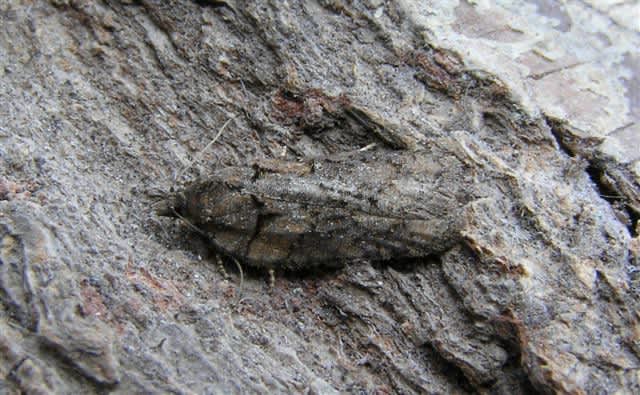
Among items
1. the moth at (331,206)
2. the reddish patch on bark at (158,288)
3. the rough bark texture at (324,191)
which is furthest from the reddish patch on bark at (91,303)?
the moth at (331,206)

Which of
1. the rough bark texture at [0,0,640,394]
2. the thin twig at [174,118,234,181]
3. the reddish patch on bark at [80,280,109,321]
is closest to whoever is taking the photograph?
the reddish patch on bark at [80,280,109,321]

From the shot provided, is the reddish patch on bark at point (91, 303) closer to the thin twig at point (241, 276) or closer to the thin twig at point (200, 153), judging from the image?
the thin twig at point (241, 276)

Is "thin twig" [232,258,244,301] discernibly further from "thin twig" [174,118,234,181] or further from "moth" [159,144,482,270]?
"thin twig" [174,118,234,181]

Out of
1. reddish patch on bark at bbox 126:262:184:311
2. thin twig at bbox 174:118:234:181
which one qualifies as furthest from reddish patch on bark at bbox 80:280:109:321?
thin twig at bbox 174:118:234:181

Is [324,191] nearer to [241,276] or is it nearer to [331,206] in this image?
[331,206]

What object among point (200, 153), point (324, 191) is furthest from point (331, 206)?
point (200, 153)

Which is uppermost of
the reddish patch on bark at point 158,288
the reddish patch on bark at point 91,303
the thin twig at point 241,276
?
the reddish patch on bark at point 91,303
